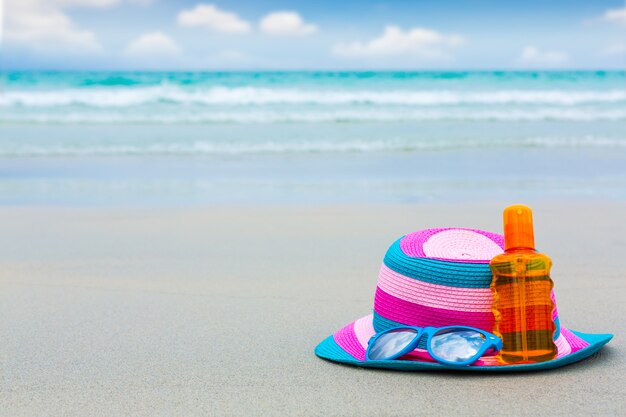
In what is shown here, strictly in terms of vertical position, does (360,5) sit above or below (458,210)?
above

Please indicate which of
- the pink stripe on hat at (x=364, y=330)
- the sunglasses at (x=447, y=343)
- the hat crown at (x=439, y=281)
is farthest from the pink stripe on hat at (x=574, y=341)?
the pink stripe on hat at (x=364, y=330)

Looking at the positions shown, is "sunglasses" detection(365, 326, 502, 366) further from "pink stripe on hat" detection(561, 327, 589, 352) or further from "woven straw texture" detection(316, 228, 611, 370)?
"pink stripe on hat" detection(561, 327, 589, 352)

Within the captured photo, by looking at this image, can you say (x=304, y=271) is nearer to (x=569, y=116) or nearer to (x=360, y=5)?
(x=569, y=116)

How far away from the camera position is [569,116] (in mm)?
15766

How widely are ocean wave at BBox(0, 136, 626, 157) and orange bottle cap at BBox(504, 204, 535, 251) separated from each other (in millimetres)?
8278

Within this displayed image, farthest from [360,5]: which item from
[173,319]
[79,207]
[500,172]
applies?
[173,319]

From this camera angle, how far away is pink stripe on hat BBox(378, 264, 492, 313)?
268 cm

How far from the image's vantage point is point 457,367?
8.66ft

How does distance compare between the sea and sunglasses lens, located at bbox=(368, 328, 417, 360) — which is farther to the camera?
the sea

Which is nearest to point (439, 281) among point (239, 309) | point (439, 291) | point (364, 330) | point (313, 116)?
point (439, 291)

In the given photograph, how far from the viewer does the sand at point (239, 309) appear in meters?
2.58

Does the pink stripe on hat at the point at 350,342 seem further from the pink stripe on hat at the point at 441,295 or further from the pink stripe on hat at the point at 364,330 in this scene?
the pink stripe on hat at the point at 441,295

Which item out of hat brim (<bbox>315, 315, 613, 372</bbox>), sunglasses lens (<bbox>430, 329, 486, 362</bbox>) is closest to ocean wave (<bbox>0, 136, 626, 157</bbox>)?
hat brim (<bbox>315, 315, 613, 372</bbox>)

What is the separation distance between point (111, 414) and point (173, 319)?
3.69 feet
